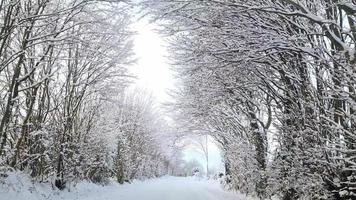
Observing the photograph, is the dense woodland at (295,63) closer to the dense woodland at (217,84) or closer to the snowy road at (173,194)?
the dense woodland at (217,84)

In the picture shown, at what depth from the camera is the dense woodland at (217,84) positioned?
7602mm

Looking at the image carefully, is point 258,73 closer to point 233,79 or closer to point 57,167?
point 233,79

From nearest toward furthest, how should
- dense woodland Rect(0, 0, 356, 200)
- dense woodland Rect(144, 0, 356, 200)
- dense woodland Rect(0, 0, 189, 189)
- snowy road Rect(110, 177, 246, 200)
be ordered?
dense woodland Rect(144, 0, 356, 200) → dense woodland Rect(0, 0, 356, 200) → dense woodland Rect(0, 0, 189, 189) → snowy road Rect(110, 177, 246, 200)

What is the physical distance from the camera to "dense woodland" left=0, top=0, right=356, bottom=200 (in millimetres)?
7602

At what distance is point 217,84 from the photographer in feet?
50.3

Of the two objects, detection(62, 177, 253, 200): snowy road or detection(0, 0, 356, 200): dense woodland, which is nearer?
detection(0, 0, 356, 200): dense woodland

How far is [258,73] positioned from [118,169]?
23.3m

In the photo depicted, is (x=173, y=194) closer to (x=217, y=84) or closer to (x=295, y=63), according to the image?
(x=217, y=84)

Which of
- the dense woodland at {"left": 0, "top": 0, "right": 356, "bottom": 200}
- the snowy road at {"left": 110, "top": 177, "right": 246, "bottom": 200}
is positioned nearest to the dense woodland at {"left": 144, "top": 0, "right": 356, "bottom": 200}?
the dense woodland at {"left": 0, "top": 0, "right": 356, "bottom": 200}

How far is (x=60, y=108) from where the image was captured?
17969 millimetres

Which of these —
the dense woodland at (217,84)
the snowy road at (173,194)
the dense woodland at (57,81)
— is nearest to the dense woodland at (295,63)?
the dense woodland at (217,84)

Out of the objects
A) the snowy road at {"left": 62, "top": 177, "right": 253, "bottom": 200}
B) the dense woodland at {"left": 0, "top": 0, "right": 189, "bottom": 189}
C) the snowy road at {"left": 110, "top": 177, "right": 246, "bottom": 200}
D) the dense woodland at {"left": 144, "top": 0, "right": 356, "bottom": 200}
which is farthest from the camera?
the snowy road at {"left": 110, "top": 177, "right": 246, "bottom": 200}

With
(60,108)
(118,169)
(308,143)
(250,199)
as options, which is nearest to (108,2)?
(308,143)

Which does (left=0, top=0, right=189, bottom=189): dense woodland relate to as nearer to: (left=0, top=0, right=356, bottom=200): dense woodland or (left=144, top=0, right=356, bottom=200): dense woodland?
(left=0, top=0, right=356, bottom=200): dense woodland
